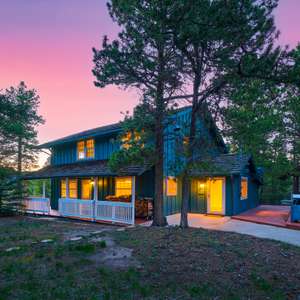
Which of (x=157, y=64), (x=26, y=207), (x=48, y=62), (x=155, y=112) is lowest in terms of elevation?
(x=26, y=207)

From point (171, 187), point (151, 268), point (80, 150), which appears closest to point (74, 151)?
point (80, 150)

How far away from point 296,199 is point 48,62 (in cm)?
1780

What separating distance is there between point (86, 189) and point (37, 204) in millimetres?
3191

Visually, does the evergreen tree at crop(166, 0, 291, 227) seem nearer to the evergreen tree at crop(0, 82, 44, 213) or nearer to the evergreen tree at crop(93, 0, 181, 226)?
the evergreen tree at crop(93, 0, 181, 226)

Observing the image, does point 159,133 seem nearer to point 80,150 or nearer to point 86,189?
point 80,150

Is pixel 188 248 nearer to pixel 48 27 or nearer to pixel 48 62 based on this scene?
pixel 48 27

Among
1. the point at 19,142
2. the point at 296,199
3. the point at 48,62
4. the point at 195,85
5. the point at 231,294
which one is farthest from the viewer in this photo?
the point at 19,142

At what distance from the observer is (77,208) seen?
15242mm

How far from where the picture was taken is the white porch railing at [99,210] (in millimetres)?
13055

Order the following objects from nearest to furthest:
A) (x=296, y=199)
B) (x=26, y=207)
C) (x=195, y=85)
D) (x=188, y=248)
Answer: (x=188, y=248) → (x=195, y=85) → (x=296, y=199) → (x=26, y=207)

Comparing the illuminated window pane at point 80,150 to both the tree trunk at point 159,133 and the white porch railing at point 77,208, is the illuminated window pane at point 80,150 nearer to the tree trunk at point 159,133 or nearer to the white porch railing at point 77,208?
the white porch railing at point 77,208

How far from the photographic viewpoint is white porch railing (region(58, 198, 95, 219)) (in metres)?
14.6

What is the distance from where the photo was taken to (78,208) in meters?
15.2

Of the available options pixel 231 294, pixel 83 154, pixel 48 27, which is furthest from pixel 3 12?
pixel 231 294
